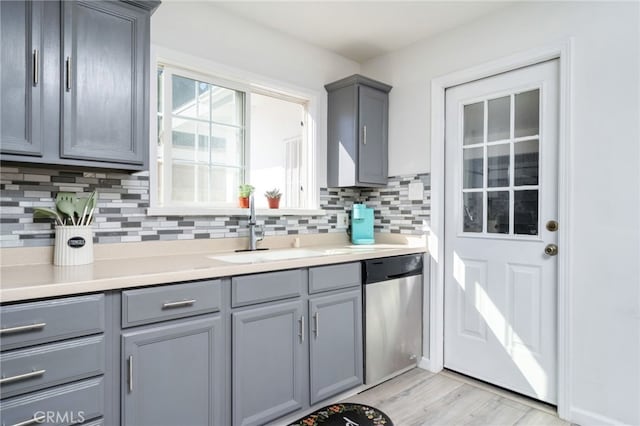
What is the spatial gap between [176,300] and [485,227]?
2.00 meters

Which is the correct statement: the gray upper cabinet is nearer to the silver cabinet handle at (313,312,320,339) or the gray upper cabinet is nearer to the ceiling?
the ceiling

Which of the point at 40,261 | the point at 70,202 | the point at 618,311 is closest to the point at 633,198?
the point at 618,311

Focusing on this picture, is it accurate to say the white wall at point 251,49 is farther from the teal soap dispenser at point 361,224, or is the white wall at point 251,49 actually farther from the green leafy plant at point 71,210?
the green leafy plant at point 71,210

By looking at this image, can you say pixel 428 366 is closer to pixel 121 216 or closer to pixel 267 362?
pixel 267 362

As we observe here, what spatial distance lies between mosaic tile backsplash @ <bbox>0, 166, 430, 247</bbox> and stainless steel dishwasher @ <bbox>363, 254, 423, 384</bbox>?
1.41 feet

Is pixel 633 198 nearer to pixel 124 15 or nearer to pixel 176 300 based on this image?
pixel 176 300

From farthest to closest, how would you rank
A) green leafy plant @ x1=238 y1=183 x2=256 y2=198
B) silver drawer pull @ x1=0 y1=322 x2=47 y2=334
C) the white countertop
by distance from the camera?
green leafy plant @ x1=238 y1=183 x2=256 y2=198
the white countertop
silver drawer pull @ x1=0 y1=322 x2=47 y2=334

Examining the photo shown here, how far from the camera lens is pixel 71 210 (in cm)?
175

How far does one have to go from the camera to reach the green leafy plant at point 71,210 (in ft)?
5.65

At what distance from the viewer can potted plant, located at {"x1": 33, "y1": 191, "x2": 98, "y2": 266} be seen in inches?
66.3

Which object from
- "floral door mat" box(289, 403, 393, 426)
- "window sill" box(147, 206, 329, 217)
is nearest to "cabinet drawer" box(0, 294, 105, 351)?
"window sill" box(147, 206, 329, 217)

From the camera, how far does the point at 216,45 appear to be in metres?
2.34

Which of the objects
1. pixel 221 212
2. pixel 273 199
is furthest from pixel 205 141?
pixel 273 199

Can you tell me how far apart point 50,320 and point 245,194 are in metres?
1.42
